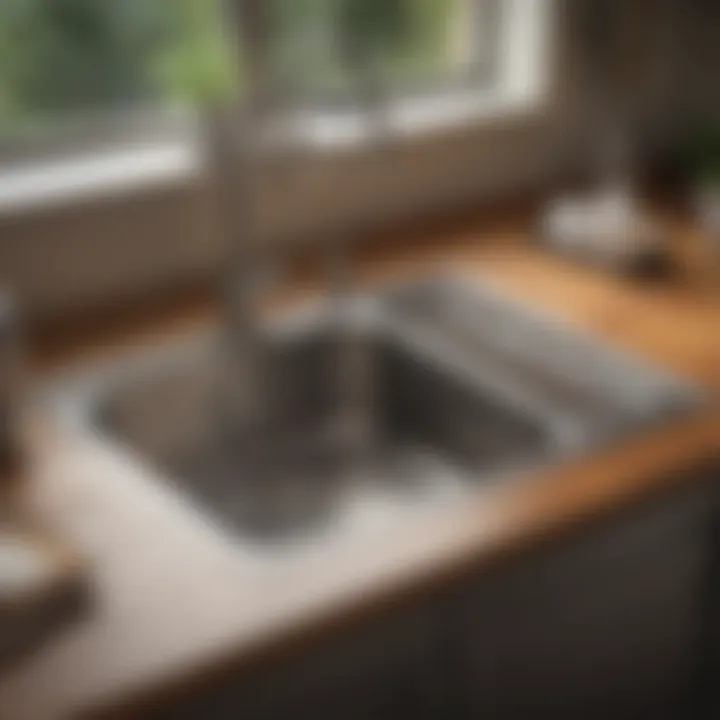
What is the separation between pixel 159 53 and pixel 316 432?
1.77 feet

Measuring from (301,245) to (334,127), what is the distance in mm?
175

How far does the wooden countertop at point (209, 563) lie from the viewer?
96 centimetres

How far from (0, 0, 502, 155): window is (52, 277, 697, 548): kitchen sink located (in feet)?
1.12

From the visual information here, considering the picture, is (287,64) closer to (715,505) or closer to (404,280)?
(404,280)

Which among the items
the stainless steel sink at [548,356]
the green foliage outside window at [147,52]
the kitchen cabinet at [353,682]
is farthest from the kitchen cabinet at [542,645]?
the green foliage outside window at [147,52]

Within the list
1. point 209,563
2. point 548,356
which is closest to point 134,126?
point 548,356

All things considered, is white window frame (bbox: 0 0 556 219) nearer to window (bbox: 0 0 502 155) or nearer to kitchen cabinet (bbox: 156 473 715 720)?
window (bbox: 0 0 502 155)

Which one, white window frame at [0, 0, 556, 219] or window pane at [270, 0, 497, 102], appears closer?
white window frame at [0, 0, 556, 219]

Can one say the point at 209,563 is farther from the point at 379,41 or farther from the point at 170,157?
the point at 379,41

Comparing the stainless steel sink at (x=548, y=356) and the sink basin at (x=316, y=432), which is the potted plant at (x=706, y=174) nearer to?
the stainless steel sink at (x=548, y=356)

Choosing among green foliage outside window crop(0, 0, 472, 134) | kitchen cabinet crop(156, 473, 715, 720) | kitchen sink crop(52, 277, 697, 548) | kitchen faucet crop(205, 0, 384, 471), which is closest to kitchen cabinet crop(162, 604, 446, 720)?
kitchen cabinet crop(156, 473, 715, 720)

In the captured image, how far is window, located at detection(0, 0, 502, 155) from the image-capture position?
1.61 metres

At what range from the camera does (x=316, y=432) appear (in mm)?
1639

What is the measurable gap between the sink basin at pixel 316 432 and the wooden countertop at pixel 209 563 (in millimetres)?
166
